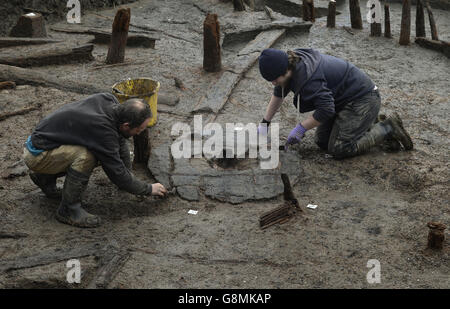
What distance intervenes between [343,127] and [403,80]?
2563mm

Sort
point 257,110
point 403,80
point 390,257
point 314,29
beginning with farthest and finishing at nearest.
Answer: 1. point 314,29
2. point 403,80
3. point 257,110
4. point 390,257

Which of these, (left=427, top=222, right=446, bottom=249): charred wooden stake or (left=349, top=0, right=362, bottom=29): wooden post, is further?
(left=349, top=0, right=362, bottom=29): wooden post

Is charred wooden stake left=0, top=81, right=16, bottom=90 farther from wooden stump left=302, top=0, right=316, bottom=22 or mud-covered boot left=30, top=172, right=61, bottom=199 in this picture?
wooden stump left=302, top=0, right=316, bottom=22

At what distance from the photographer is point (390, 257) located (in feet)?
13.1

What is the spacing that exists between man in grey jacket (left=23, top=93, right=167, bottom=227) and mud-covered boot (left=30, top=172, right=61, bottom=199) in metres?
0.20

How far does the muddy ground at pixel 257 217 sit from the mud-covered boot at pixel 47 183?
0.09 metres

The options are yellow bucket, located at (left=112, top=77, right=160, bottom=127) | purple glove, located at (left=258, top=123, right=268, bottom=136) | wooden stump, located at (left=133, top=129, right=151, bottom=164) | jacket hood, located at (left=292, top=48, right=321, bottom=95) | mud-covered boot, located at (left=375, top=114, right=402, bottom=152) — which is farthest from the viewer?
yellow bucket, located at (left=112, top=77, right=160, bottom=127)

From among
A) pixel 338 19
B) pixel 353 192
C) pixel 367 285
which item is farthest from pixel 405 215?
pixel 338 19

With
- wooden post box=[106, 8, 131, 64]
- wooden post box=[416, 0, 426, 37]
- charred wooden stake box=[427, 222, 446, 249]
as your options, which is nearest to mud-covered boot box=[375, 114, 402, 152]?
charred wooden stake box=[427, 222, 446, 249]

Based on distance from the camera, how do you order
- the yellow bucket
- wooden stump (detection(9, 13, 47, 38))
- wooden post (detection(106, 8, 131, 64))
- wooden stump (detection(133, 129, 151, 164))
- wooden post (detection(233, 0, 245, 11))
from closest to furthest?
wooden stump (detection(133, 129, 151, 164)) < the yellow bucket < wooden post (detection(106, 8, 131, 64)) < wooden stump (detection(9, 13, 47, 38)) < wooden post (detection(233, 0, 245, 11))

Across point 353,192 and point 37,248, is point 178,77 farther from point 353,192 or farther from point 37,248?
point 37,248

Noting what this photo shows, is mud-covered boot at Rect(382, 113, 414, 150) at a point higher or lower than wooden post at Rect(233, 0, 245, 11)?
lower

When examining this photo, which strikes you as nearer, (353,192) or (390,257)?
(390,257)

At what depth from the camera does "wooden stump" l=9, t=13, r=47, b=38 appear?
8.65 m
